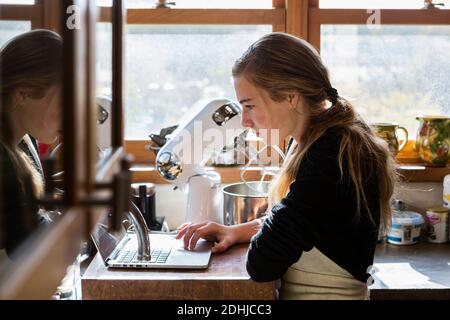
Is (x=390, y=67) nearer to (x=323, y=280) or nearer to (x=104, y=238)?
(x=323, y=280)

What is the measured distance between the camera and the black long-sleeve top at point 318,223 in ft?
4.75

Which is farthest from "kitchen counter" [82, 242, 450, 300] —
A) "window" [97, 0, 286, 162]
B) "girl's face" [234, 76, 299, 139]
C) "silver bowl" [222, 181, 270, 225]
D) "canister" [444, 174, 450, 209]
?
"window" [97, 0, 286, 162]

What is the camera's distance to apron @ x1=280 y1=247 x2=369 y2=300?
1531mm

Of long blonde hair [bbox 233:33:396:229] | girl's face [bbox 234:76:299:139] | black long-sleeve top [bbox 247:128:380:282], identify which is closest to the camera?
black long-sleeve top [bbox 247:128:380:282]

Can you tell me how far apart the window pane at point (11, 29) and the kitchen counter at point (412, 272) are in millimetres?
1286

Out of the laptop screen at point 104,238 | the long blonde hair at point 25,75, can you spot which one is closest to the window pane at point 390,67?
the laptop screen at point 104,238

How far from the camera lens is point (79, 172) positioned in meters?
0.48

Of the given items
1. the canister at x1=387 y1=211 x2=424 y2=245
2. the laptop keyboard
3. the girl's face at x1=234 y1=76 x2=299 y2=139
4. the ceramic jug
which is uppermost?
the girl's face at x1=234 y1=76 x2=299 y2=139

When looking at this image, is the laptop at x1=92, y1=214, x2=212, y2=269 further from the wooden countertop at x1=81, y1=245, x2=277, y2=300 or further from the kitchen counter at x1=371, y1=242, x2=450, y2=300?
the kitchen counter at x1=371, y1=242, x2=450, y2=300

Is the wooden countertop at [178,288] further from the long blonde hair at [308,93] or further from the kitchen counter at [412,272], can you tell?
the kitchen counter at [412,272]

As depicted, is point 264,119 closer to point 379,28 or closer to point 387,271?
point 387,271

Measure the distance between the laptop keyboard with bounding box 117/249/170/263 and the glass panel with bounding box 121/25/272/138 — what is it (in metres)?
0.78

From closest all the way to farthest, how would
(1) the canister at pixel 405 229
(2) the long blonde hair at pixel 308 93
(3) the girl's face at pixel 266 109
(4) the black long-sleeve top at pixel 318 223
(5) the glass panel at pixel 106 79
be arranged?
(5) the glass panel at pixel 106 79
(4) the black long-sleeve top at pixel 318 223
(2) the long blonde hair at pixel 308 93
(3) the girl's face at pixel 266 109
(1) the canister at pixel 405 229
